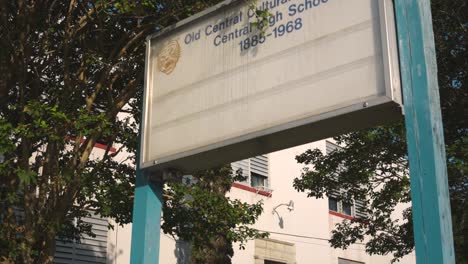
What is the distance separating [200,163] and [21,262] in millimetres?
3553

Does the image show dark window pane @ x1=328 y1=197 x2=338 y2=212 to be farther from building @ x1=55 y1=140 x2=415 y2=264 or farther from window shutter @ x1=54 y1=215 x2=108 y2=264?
window shutter @ x1=54 y1=215 x2=108 y2=264

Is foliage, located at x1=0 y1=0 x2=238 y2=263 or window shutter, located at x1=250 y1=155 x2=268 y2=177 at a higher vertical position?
window shutter, located at x1=250 y1=155 x2=268 y2=177

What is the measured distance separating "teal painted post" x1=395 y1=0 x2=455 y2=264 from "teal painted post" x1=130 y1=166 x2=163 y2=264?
281cm

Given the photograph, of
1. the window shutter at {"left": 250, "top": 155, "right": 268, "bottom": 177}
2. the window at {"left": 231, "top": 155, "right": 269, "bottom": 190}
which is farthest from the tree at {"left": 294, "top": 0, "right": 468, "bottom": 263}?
the window shutter at {"left": 250, "top": 155, "right": 268, "bottom": 177}

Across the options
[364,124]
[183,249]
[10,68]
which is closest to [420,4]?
[364,124]

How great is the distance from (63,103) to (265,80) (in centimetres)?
333

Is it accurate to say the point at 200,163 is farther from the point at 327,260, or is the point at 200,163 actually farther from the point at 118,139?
the point at 327,260

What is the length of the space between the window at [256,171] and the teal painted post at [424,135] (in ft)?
51.0

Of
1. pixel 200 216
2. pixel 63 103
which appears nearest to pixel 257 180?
pixel 200 216

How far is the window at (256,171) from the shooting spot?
67.3ft

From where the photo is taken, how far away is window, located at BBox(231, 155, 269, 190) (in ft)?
67.3

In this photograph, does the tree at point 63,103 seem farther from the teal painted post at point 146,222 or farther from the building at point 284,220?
the building at point 284,220

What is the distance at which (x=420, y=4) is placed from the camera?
4836mm

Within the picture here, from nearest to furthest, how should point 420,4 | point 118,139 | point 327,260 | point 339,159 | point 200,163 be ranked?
1. point 420,4
2. point 200,163
3. point 118,139
4. point 339,159
5. point 327,260
